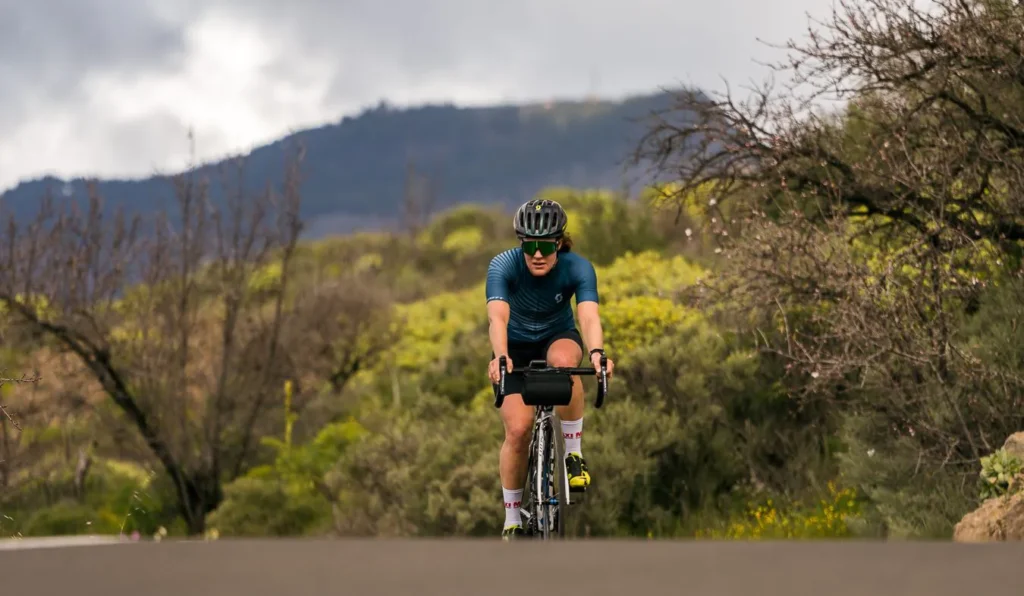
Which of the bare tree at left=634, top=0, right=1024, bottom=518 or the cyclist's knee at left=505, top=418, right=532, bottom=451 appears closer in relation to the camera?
the cyclist's knee at left=505, top=418, right=532, bottom=451

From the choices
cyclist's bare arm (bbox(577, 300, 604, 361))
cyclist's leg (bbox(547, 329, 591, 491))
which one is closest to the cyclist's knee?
cyclist's leg (bbox(547, 329, 591, 491))

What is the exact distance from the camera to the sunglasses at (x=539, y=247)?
7477mm

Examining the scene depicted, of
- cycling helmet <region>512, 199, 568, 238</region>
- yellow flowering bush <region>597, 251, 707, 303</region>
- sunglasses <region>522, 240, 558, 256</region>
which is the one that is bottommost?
sunglasses <region>522, 240, 558, 256</region>

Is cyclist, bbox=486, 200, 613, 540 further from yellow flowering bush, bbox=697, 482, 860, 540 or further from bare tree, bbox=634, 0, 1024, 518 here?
yellow flowering bush, bbox=697, 482, 860, 540

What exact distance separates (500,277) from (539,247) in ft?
1.09

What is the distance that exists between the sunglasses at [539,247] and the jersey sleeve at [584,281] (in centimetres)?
23

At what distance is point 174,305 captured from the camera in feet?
93.1

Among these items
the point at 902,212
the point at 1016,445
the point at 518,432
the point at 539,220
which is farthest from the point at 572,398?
the point at 902,212

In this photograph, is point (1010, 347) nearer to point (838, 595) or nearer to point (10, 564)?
point (838, 595)

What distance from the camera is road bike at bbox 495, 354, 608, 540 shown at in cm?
724

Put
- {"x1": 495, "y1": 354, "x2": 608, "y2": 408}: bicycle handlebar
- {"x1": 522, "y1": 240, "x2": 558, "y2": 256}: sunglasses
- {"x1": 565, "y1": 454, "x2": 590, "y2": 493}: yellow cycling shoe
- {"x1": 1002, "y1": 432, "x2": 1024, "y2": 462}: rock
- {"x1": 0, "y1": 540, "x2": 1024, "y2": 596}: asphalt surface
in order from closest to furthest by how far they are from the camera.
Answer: {"x1": 0, "y1": 540, "x2": 1024, "y2": 596}: asphalt surface → {"x1": 495, "y1": 354, "x2": 608, "y2": 408}: bicycle handlebar → {"x1": 565, "y1": 454, "x2": 590, "y2": 493}: yellow cycling shoe → {"x1": 522, "y1": 240, "x2": 558, "y2": 256}: sunglasses → {"x1": 1002, "y1": 432, "x2": 1024, "y2": 462}: rock

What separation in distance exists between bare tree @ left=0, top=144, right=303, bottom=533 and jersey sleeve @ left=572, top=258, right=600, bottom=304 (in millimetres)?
18879

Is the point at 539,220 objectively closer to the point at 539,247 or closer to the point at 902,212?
the point at 539,247

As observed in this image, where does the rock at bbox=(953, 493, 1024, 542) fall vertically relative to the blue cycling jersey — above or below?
below
